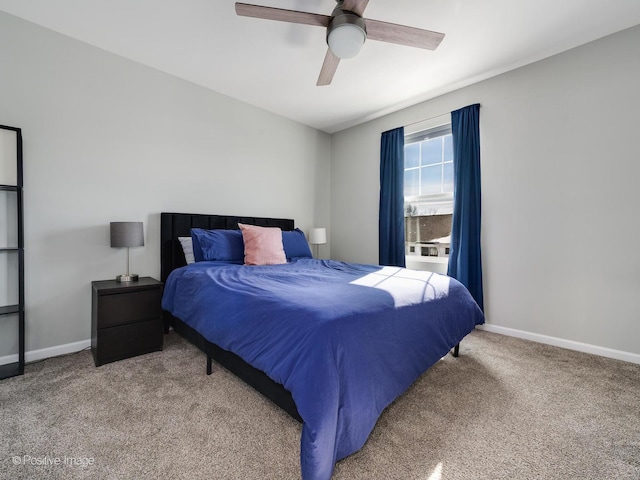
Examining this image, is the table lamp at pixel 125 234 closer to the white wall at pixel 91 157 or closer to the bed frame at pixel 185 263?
the white wall at pixel 91 157

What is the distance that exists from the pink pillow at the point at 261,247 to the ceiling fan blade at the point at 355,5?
6.63 ft

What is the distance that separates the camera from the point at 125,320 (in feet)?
7.42

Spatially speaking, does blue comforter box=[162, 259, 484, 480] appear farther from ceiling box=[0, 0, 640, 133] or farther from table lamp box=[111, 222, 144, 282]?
ceiling box=[0, 0, 640, 133]

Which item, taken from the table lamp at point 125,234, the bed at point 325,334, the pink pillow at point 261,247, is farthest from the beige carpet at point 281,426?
the pink pillow at point 261,247

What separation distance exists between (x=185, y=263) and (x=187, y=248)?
7.3 inches

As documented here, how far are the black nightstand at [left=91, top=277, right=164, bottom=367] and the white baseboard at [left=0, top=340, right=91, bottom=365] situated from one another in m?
0.30

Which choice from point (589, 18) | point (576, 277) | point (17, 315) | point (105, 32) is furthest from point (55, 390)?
point (589, 18)

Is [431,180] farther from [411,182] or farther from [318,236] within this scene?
[318,236]

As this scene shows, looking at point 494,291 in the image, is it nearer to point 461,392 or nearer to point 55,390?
point 461,392

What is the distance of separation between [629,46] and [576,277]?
1.98 m

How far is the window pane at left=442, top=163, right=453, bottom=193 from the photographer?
3.51 metres

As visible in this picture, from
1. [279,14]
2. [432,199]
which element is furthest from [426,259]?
[279,14]

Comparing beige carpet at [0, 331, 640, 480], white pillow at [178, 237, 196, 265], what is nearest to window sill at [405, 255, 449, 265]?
beige carpet at [0, 331, 640, 480]

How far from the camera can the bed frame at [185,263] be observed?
4.73ft
